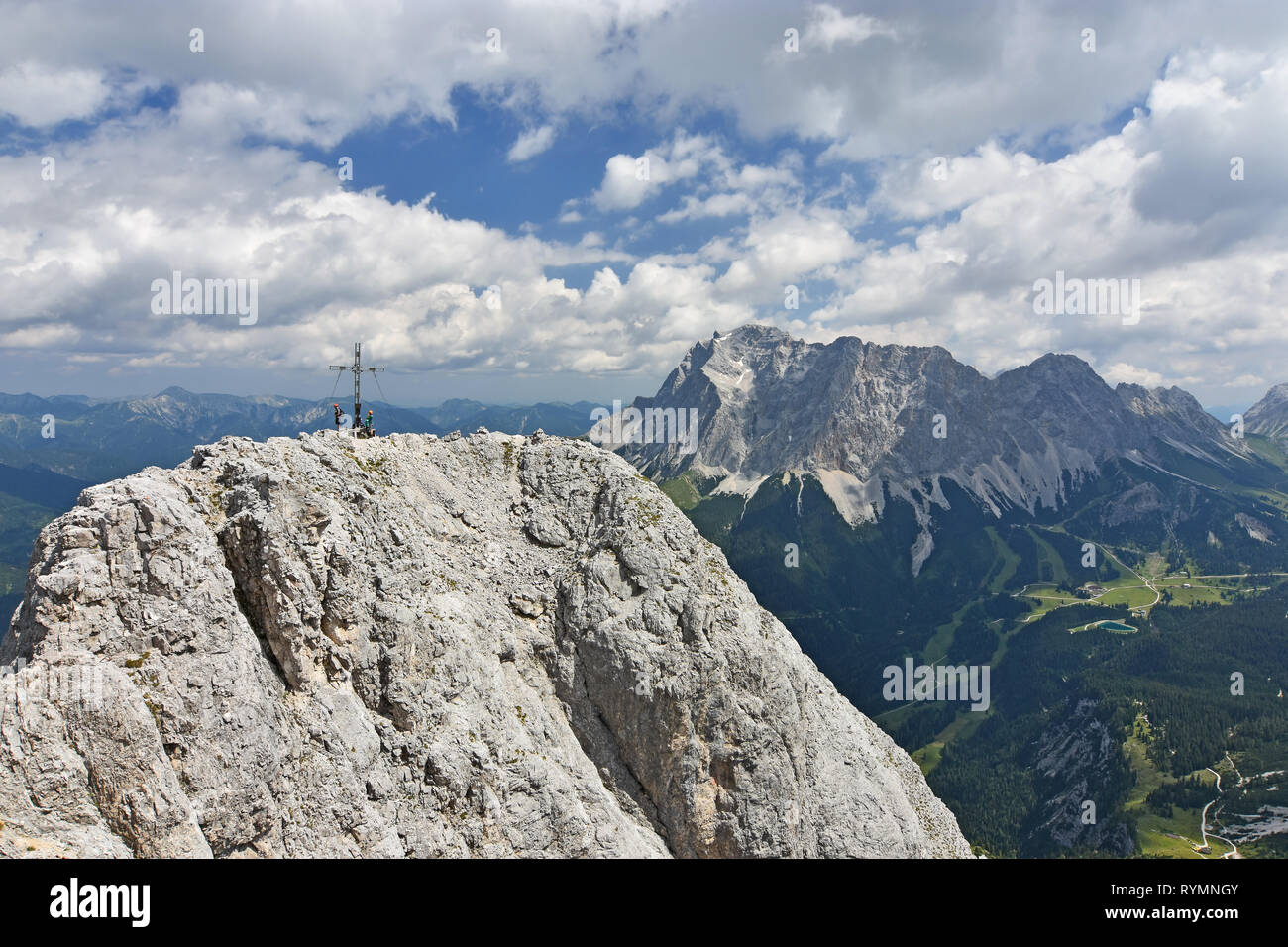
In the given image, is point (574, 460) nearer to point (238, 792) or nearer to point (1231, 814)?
point (238, 792)

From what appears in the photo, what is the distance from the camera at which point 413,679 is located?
3653 cm

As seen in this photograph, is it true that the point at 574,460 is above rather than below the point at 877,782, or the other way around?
above

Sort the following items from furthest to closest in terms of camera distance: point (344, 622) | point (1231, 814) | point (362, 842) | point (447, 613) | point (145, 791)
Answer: point (1231, 814) < point (447, 613) < point (344, 622) < point (362, 842) < point (145, 791)

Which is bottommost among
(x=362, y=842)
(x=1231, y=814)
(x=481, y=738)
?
(x=1231, y=814)

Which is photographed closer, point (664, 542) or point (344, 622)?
point (344, 622)

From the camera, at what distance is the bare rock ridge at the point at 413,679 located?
27.0 meters

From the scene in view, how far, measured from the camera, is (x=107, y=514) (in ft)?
97.1

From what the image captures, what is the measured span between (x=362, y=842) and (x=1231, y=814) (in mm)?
238575

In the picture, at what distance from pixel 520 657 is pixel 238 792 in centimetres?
1707

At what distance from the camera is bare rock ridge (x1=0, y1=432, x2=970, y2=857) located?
26969 mm

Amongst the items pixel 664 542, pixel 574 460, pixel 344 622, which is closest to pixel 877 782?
pixel 664 542

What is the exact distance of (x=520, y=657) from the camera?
4325 cm
